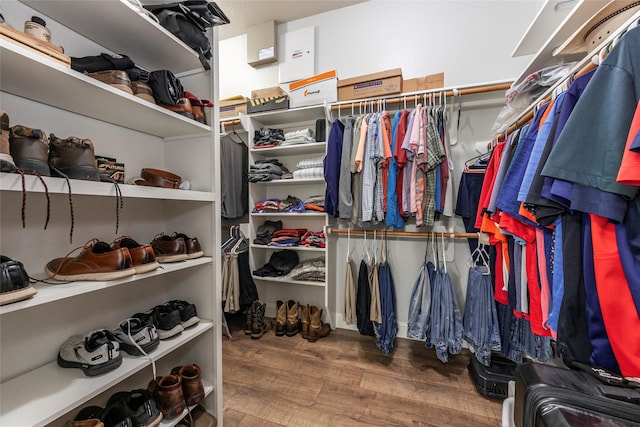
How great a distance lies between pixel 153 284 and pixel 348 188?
52.8 inches

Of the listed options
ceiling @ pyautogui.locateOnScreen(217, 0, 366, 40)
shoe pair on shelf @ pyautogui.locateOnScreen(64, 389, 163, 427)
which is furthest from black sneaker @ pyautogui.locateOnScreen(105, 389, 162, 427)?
ceiling @ pyautogui.locateOnScreen(217, 0, 366, 40)

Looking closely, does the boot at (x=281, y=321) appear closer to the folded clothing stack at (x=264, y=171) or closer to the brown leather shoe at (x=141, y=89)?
the folded clothing stack at (x=264, y=171)

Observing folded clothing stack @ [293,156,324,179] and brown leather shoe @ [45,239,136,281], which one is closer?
brown leather shoe @ [45,239,136,281]

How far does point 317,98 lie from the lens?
2117 millimetres

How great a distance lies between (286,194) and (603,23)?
2124 mm

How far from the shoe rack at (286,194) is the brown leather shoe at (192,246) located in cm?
105

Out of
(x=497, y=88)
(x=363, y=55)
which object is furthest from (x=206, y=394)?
(x=363, y=55)

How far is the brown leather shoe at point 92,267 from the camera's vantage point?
2.56 feet

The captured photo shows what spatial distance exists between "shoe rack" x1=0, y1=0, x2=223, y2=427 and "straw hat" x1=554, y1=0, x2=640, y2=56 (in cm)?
145

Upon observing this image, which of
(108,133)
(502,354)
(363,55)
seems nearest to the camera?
(108,133)

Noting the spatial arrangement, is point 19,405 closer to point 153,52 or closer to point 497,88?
point 153,52

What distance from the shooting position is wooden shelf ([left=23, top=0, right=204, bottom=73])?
2.66ft

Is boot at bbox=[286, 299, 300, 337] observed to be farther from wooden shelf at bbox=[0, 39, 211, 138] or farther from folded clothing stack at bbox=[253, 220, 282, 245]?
wooden shelf at bbox=[0, 39, 211, 138]

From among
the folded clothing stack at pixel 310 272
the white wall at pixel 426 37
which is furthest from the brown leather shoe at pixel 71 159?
the white wall at pixel 426 37
